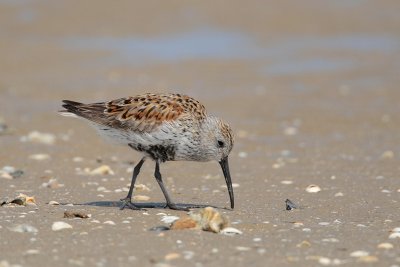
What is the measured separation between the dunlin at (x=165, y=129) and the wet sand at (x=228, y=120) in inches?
24.1

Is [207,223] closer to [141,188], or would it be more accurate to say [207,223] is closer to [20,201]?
[20,201]

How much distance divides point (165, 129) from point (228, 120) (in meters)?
6.33

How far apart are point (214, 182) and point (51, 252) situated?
14.6 feet

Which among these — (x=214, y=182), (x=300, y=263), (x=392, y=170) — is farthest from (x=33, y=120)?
(x=300, y=263)

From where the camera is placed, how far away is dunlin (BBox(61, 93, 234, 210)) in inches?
352

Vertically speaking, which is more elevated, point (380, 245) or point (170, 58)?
point (170, 58)

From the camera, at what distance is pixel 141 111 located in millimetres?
9156

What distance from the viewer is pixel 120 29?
24219mm

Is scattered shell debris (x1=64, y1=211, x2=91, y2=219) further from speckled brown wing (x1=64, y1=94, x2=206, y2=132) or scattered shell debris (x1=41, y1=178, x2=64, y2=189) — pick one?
scattered shell debris (x1=41, y1=178, x2=64, y2=189)

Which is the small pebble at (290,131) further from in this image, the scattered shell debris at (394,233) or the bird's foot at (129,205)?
the scattered shell debris at (394,233)

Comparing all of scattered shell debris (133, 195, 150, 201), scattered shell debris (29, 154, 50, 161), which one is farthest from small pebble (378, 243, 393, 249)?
scattered shell debris (29, 154, 50, 161)

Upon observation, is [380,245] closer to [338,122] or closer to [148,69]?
[338,122]

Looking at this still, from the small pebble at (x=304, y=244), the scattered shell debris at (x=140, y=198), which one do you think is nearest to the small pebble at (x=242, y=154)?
the scattered shell debris at (x=140, y=198)

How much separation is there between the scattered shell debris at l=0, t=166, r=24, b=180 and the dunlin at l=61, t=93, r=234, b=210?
73.7 inches
